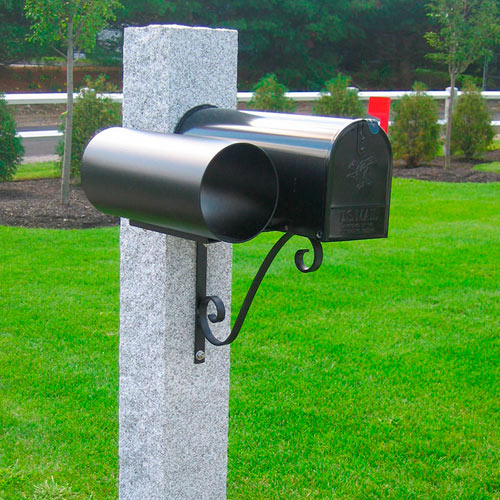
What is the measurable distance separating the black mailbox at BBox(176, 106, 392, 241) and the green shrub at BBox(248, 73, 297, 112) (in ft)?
40.4

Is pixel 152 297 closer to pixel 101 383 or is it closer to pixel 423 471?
pixel 423 471

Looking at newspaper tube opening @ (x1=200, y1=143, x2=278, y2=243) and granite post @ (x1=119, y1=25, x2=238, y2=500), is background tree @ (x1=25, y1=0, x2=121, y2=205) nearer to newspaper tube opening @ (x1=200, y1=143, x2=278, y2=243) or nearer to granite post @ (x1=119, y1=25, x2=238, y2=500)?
granite post @ (x1=119, y1=25, x2=238, y2=500)

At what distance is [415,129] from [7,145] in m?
7.56

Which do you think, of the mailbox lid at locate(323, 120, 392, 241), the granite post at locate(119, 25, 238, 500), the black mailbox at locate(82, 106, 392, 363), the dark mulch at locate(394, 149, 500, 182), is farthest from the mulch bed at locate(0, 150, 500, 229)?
the mailbox lid at locate(323, 120, 392, 241)

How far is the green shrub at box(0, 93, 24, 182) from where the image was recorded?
10.5 meters

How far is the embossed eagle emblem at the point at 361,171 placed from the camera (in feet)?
6.56

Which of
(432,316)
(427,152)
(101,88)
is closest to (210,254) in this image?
(432,316)

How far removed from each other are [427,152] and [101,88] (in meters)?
6.48

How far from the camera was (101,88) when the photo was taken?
11.2 meters

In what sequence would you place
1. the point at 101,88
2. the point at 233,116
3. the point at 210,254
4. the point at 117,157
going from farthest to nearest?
the point at 101,88
the point at 210,254
the point at 233,116
the point at 117,157

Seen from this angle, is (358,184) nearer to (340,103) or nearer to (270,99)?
(270,99)

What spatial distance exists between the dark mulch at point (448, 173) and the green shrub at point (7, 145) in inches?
253

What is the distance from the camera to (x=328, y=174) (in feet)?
6.38

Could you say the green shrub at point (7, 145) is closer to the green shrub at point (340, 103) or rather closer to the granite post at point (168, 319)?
the green shrub at point (340, 103)
